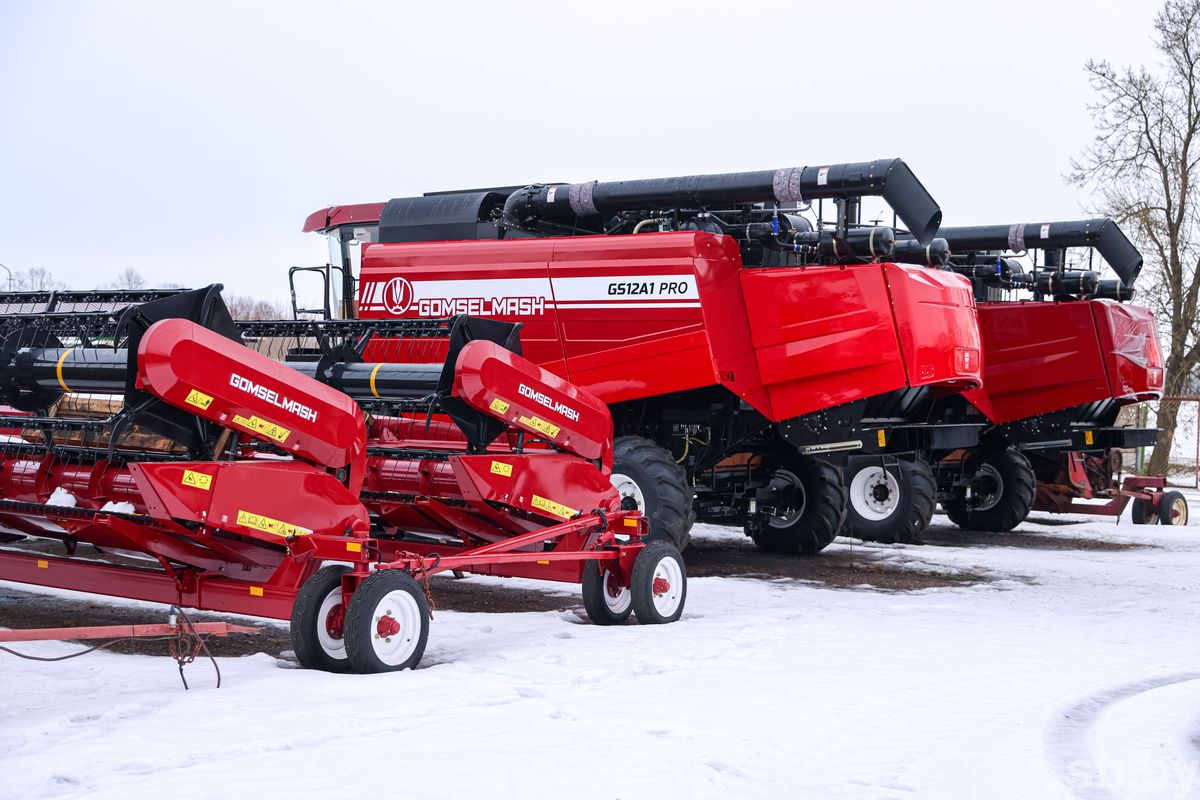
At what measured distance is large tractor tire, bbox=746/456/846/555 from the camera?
12.9 meters

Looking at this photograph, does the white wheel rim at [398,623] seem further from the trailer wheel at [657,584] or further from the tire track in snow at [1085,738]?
the tire track in snow at [1085,738]

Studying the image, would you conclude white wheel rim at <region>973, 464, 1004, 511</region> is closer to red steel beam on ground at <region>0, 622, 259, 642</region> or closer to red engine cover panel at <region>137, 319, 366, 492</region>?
red engine cover panel at <region>137, 319, 366, 492</region>

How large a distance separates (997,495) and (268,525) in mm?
11138

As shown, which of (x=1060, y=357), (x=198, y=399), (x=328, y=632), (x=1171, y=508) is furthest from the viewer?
(x=1171, y=508)

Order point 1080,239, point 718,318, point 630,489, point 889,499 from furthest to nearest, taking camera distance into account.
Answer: point 1080,239
point 889,499
point 718,318
point 630,489

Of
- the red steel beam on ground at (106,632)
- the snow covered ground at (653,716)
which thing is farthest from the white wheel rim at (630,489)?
the red steel beam on ground at (106,632)

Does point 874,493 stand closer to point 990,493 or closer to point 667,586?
point 990,493

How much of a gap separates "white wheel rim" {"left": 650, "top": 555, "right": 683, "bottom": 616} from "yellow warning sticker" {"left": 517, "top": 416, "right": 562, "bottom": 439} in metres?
1.03

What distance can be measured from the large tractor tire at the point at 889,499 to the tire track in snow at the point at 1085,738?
6.55m

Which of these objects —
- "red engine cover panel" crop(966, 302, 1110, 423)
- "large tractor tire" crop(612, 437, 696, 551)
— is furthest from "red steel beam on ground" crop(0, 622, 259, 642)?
"red engine cover panel" crop(966, 302, 1110, 423)

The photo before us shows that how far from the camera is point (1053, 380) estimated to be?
14508 millimetres

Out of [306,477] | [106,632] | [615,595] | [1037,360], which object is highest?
[1037,360]

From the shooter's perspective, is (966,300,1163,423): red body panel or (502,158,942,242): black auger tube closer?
(502,158,942,242): black auger tube

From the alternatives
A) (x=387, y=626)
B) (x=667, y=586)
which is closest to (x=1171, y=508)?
(x=667, y=586)
